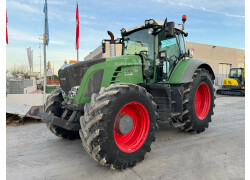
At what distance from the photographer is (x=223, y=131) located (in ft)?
16.5

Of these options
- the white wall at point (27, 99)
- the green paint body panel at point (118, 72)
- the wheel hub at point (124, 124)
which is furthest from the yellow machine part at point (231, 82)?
the wheel hub at point (124, 124)

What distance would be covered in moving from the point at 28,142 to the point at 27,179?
1748 millimetres

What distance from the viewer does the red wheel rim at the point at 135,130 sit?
10.6 feet

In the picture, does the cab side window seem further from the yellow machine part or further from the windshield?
the yellow machine part

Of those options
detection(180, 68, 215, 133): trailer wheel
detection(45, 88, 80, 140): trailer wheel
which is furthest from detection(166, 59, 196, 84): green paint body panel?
detection(45, 88, 80, 140): trailer wheel

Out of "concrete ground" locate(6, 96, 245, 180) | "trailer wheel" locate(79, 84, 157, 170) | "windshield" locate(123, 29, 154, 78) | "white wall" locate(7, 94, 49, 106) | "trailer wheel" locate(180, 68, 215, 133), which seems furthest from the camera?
"white wall" locate(7, 94, 49, 106)

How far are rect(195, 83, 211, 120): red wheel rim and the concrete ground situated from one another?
548mm

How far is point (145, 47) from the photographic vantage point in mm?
4473

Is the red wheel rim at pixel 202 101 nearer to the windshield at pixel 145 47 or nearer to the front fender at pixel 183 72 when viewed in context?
the front fender at pixel 183 72

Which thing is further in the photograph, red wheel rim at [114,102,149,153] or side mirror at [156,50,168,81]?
side mirror at [156,50,168,81]

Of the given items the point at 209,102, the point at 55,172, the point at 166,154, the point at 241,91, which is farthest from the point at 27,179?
the point at 241,91

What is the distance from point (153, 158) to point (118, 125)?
3.11 ft

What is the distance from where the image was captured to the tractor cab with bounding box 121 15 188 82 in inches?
170

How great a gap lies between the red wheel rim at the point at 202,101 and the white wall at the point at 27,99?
23.7 ft
